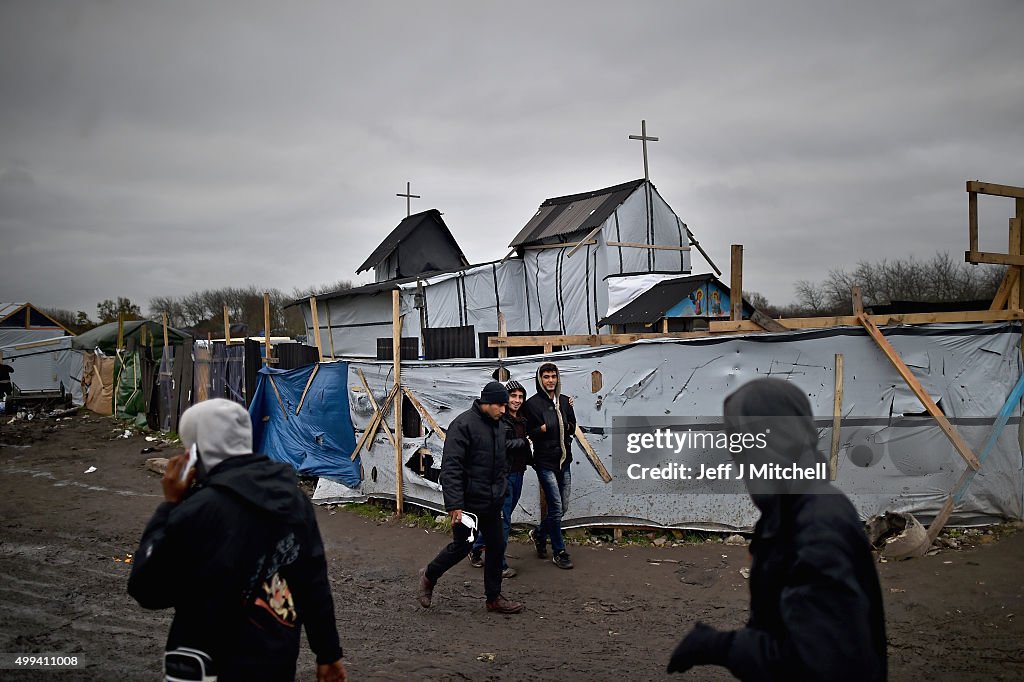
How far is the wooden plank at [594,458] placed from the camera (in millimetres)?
7812

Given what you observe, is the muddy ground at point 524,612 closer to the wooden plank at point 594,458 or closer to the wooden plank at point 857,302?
the wooden plank at point 594,458

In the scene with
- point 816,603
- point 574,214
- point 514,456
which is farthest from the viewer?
point 574,214

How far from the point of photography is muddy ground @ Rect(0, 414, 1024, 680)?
4.82 metres

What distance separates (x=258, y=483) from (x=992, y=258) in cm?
744

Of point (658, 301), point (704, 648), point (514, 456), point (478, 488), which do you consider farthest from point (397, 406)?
point (658, 301)

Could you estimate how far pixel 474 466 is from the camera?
587 cm

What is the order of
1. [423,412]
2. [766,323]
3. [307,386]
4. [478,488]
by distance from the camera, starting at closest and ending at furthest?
[478,488]
[766,323]
[423,412]
[307,386]

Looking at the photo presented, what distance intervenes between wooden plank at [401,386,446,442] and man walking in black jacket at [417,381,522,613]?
296 cm

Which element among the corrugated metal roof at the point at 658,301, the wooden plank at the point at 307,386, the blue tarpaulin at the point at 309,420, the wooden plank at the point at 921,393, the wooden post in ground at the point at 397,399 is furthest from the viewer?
the corrugated metal roof at the point at 658,301

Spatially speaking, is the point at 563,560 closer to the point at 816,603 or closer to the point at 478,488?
the point at 478,488

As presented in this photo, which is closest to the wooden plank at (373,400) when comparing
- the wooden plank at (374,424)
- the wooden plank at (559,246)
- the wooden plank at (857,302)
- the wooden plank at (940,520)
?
the wooden plank at (374,424)

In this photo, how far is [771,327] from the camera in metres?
7.49

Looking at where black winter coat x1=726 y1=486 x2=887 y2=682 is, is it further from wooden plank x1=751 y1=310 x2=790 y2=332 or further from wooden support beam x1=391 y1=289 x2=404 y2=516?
wooden support beam x1=391 y1=289 x2=404 y2=516

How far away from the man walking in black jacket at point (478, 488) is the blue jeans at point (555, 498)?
1219 millimetres
